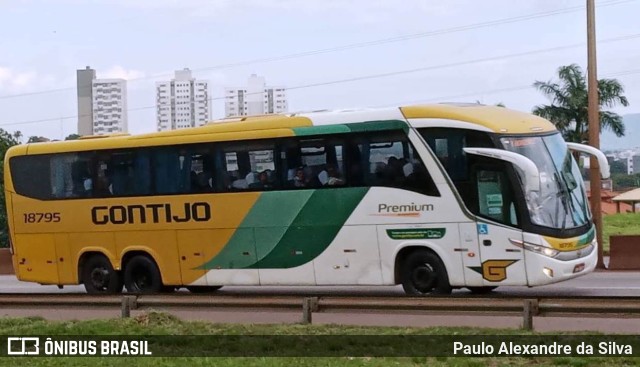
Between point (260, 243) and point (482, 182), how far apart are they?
4.51 metres

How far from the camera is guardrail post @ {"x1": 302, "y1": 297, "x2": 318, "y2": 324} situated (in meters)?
14.8

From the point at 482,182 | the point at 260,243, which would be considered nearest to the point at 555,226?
the point at 482,182

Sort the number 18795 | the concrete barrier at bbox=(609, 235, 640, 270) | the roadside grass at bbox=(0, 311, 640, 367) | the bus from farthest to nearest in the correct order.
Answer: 1. the concrete barrier at bbox=(609, 235, 640, 270)
2. the number 18795
3. the bus
4. the roadside grass at bbox=(0, 311, 640, 367)

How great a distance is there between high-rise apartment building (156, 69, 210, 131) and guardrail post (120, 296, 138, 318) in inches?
Result: 3376

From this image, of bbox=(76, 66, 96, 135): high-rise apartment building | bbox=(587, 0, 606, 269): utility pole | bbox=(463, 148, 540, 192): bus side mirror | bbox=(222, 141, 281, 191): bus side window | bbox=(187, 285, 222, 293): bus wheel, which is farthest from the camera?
bbox=(76, 66, 96, 135): high-rise apartment building

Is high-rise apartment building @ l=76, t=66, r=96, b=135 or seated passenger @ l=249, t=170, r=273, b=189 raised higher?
high-rise apartment building @ l=76, t=66, r=96, b=135

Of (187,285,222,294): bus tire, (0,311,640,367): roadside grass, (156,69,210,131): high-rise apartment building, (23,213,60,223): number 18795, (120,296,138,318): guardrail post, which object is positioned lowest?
(187,285,222,294): bus tire

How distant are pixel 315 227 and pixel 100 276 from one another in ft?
16.9

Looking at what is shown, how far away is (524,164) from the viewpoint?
57.2ft

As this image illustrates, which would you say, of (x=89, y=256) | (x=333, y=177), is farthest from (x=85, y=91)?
(x=333, y=177)

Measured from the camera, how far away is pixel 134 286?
21641mm

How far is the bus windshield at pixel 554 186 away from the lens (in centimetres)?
1756

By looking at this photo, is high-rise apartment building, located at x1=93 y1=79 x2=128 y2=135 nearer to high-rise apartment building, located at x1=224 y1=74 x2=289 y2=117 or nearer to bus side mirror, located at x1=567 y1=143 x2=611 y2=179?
high-rise apartment building, located at x1=224 y1=74 x2=289 y2=117

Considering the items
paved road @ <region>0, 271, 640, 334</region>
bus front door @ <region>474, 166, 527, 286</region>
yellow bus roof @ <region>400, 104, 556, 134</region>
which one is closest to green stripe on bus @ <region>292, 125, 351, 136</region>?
yellow bus roof @ <region>400, 104, 556, 134</region>
